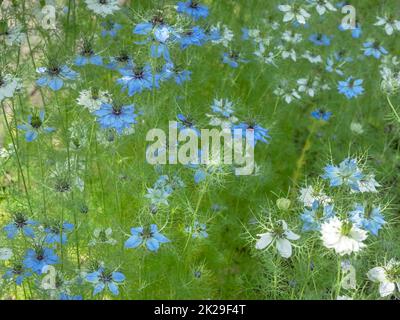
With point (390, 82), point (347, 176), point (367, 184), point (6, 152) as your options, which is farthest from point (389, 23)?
point (6, 152)

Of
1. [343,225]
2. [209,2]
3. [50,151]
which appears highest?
[209,2]

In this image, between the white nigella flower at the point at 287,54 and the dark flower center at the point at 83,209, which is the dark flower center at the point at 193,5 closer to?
the white nigella flower at the point at 287,54

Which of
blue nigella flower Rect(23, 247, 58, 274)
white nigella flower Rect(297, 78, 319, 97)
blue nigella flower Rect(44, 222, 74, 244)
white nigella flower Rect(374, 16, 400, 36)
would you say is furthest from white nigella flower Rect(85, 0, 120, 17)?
white nigella flower Rect(374, 16, 400, 36)

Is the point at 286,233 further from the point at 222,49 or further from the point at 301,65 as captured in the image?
the point at 301,65

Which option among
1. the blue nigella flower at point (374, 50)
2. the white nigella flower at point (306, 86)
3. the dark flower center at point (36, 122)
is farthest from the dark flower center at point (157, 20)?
the blue nigella flower at point (374, 50)

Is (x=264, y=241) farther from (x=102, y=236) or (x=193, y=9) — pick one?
(x=193, y=9)

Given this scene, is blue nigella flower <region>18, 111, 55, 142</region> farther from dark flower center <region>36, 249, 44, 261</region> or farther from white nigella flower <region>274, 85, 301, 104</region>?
white nigella flower <region>274, 85, 301, 104</region>
